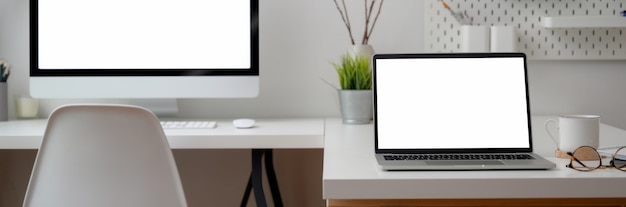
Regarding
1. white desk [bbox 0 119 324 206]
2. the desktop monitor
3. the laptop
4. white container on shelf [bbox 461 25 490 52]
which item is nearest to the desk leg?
white desk [bbox 0 119 324 206]

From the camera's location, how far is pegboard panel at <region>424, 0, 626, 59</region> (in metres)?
2.32

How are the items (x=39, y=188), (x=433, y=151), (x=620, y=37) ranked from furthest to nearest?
(x=620, y=37) < (x=39, y=188) < (x=433, y=151)

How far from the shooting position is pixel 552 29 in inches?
91.7

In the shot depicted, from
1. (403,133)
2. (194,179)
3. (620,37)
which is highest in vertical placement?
(620,37)

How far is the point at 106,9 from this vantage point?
2152 mm

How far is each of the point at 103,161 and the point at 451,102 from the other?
2.36 ft

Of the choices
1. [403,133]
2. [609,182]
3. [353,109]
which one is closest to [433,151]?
[403,133]

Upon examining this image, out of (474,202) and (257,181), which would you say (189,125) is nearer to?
(257,181)

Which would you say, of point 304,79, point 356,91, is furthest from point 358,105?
point 304,79

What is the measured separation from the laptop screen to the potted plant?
2.03ft

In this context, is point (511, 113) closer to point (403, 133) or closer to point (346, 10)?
point (403, 133)

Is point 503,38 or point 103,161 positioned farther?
point 503,38

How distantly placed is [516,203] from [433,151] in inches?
9.8

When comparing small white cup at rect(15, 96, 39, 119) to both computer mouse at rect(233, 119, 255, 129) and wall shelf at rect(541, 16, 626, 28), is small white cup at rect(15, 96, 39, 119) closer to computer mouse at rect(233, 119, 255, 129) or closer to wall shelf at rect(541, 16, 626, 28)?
computer mouse at rect(233, 119, 255, 129)
